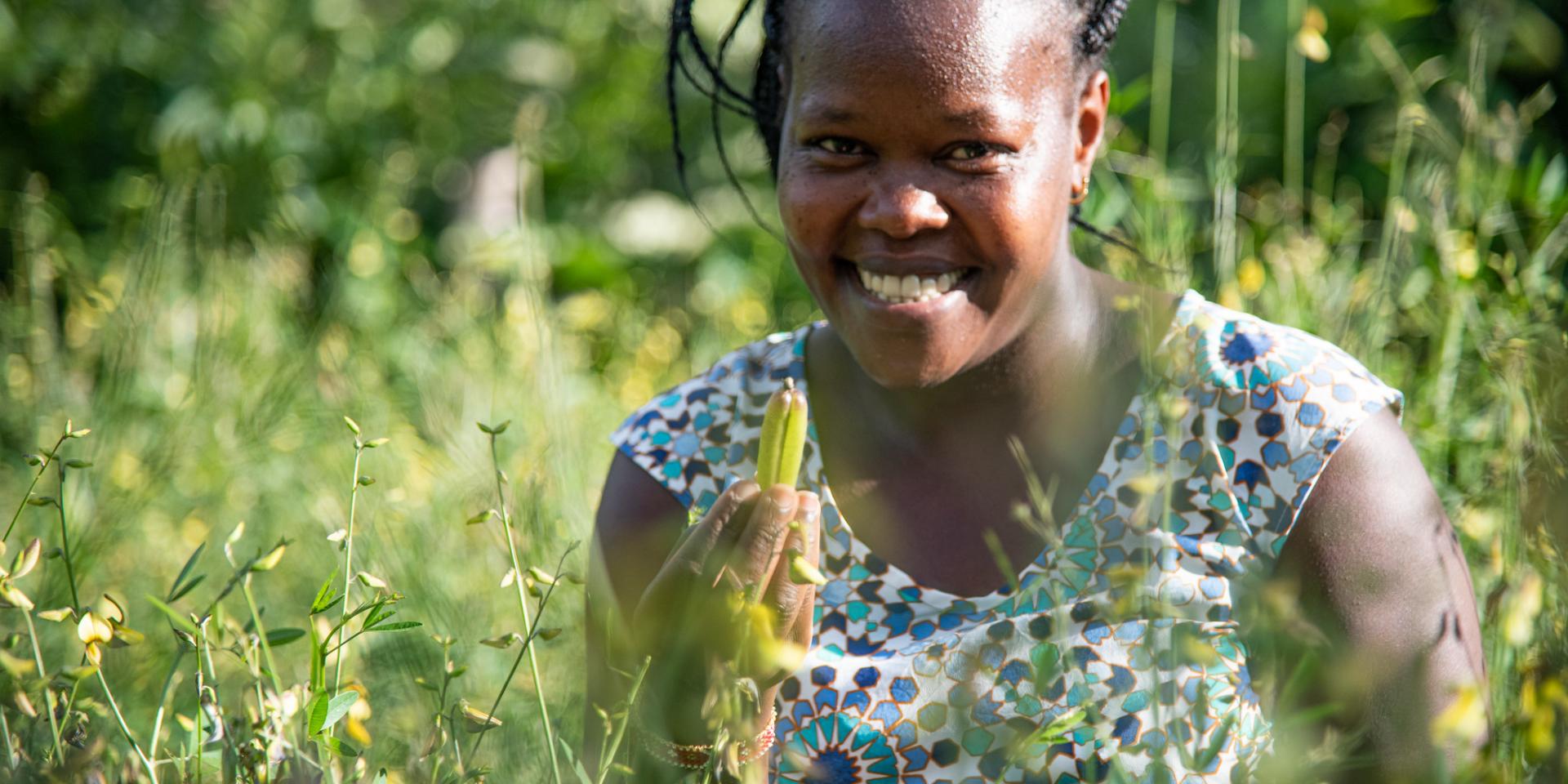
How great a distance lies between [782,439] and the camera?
1.14 m

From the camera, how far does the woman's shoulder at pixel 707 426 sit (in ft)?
6.02

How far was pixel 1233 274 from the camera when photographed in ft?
8.44

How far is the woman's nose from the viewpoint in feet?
4.99

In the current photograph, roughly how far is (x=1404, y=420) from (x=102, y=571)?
235cm

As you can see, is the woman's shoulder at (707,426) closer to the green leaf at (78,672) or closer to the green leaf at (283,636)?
the green leaf at (283,636)

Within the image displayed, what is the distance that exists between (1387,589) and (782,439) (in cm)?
72

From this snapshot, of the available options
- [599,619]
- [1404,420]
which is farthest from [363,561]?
[1404,420]

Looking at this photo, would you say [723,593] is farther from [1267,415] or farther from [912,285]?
[1267,415]

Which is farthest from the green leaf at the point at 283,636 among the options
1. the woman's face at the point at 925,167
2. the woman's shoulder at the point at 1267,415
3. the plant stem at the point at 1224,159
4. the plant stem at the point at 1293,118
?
the plant stem at the point at 1293,118

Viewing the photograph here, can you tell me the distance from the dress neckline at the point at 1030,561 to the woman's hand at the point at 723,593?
45 cm

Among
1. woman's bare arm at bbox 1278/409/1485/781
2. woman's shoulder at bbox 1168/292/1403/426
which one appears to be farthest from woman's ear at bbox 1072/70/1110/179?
woman's bare arm at bbox 1278/409/1485/781

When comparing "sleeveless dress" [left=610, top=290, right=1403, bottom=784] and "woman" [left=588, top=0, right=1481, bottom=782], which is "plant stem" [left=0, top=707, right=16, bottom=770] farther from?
"sleeveless dress" [left=610, top=290, right=1403, bottom=784]

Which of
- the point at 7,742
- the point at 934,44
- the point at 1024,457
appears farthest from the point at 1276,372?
the point at 7,742

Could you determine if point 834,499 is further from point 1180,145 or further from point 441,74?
point 441,74
